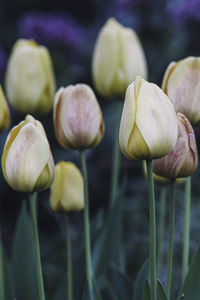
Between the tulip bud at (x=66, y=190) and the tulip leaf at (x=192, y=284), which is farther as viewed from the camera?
the tulip bud at (x=66, y=190)

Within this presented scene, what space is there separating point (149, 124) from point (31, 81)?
1.78 ft

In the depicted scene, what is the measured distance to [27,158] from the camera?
726 millimetres

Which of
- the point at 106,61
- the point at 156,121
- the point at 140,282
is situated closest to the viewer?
the point at 156,121

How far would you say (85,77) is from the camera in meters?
2.58

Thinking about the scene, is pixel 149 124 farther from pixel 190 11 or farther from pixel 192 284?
pixel 190 11

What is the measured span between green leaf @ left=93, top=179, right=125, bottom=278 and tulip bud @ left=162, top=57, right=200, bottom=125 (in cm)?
32

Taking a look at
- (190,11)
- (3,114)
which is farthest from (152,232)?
(190,11)

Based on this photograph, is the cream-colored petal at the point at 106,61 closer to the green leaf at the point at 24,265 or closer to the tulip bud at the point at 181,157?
the green leaf at the point at 24,265

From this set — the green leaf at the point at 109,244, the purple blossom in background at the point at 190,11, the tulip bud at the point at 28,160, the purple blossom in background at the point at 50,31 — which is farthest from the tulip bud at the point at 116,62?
the purple blossom in background at the point at 50,31

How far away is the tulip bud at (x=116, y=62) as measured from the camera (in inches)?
46.1

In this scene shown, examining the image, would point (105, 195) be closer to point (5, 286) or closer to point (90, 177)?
point (90, 177)

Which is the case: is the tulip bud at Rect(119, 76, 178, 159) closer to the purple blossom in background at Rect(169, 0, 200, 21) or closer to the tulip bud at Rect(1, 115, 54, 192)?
the tulip bud at Rect(1, 115, 54, 192)

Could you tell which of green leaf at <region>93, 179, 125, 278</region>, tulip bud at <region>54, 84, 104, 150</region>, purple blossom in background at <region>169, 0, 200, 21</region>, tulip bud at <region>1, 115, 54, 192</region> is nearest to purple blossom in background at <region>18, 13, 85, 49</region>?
purple blossom in background at <region>169, 0, 200, 21</region>

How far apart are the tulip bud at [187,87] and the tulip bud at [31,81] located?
0.38m
